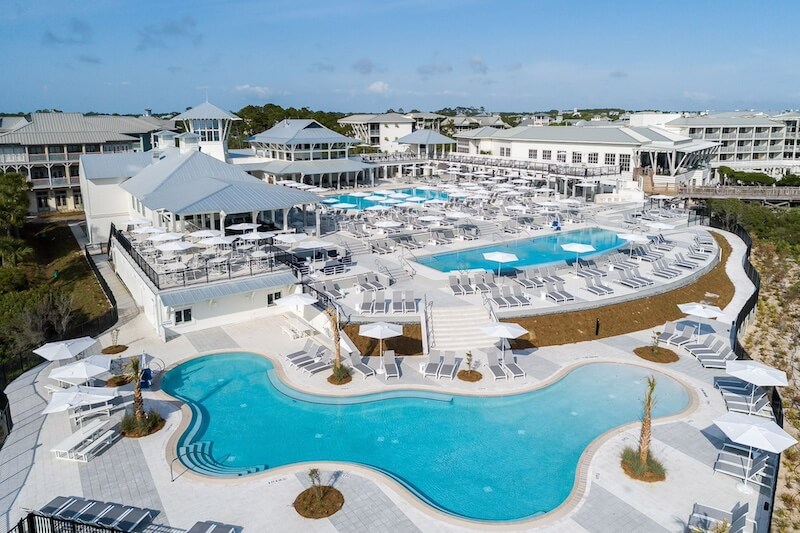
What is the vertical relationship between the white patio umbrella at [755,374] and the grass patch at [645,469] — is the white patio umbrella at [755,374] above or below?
above

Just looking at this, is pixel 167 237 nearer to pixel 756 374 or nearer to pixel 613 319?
pixel 613 319

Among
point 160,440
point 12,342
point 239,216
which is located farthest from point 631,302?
point 12,342

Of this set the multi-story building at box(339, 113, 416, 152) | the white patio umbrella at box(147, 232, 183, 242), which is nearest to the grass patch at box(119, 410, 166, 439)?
the white patio umbrella at box(147, 232, 183, 242)

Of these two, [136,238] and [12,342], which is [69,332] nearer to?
[12,342]

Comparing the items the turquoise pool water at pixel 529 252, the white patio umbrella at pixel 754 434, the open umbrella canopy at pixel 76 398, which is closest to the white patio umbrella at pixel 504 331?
the white patio umbrella at pixel 754 434

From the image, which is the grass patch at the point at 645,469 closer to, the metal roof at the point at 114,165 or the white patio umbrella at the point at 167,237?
the white patio umbrella at the point at 167,237

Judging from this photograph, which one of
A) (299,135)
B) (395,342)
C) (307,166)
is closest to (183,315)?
(395,342)
